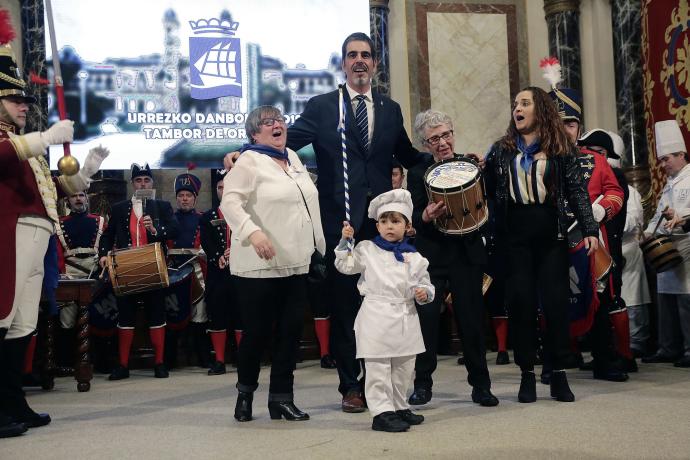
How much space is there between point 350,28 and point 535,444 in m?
7.14

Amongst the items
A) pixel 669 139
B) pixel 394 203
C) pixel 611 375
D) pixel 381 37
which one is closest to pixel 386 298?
pixel 394 203

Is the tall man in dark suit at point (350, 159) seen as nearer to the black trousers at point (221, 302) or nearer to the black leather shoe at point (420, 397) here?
the black leather shoe at point (420, 397)

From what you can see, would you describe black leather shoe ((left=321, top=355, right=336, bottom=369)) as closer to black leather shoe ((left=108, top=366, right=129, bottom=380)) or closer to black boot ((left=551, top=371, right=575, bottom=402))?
black leather shoe ((left=108, top=366, right=129, bottom=380))

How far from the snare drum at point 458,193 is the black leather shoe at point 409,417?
95 centimetres

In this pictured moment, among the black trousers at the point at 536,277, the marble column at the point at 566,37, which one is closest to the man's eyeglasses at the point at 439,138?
the black trousers at the point at 536,277

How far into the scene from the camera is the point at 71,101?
30.2ft

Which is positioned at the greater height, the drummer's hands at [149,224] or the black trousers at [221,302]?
the drummer's hands at [149,224]

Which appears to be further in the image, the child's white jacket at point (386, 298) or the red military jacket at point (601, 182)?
the red military jacket at point (601, 182)

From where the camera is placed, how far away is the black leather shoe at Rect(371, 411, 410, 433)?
361 cm

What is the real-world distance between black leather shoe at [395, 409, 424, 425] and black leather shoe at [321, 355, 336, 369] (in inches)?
119

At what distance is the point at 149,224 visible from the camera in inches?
269

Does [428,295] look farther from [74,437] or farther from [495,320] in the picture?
[495,320]

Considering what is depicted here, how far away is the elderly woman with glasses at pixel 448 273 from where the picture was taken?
4352 mm

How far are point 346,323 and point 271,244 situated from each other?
2.21 feet
